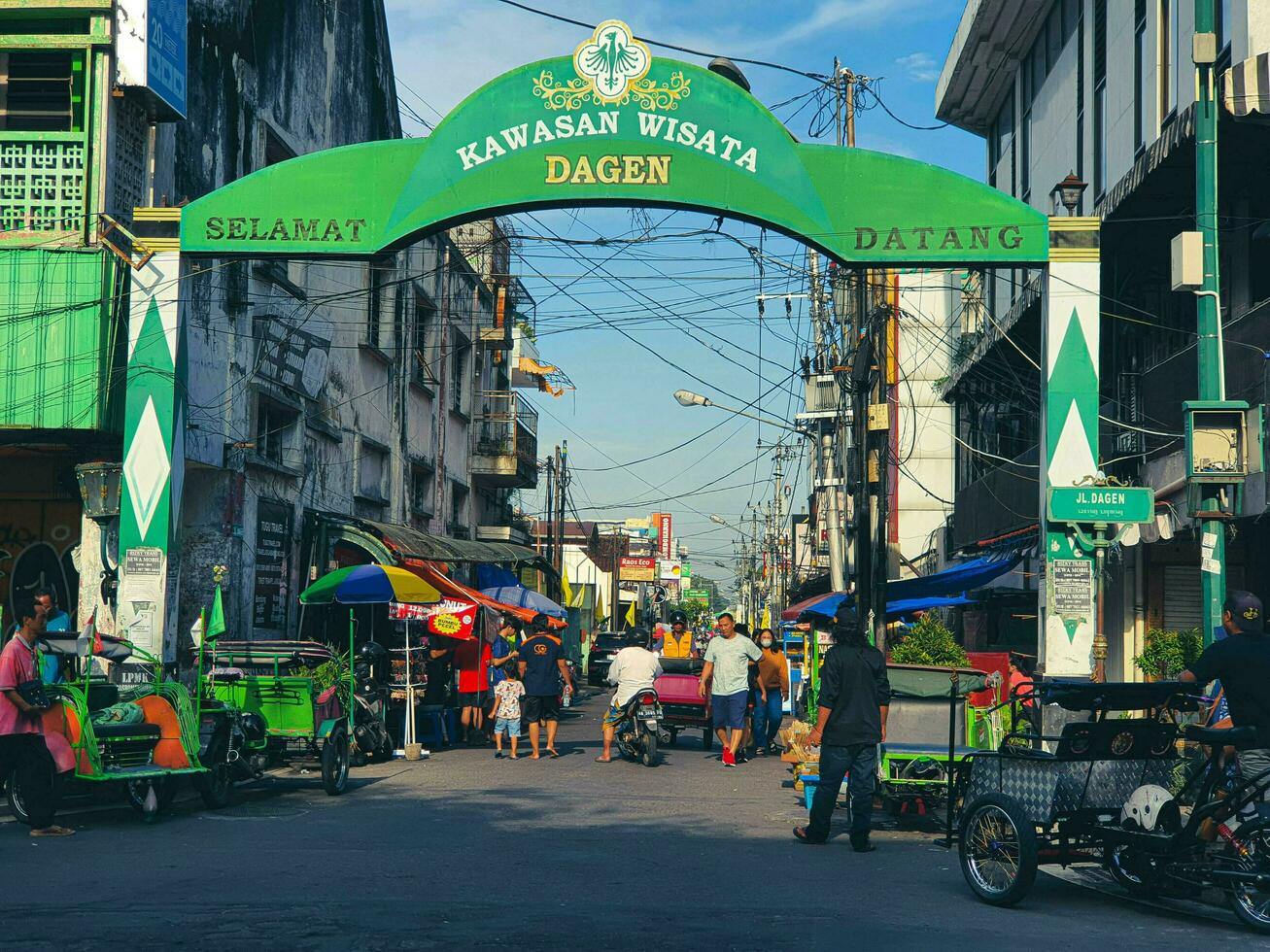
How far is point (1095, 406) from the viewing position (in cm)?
1554

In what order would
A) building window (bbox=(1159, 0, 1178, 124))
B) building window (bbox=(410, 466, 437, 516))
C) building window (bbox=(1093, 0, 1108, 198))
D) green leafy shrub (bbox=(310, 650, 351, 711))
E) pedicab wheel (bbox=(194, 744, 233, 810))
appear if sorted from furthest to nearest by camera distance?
building window (bbox=(410, 466, 437, 516)) < building window (bbox=(1093, 0, 1108, 198)) < building window (bbox=(1159, 0, 1178, 124)) < green leafy shrub (bbox=(310, 650, 351, 711)) < pedicab wheel (bbox=(194, 744, 233, 810))

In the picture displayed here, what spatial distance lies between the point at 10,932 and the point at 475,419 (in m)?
32.1

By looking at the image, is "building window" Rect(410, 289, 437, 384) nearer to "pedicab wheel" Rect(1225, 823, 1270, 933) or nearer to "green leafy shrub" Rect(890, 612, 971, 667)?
"green leafy shrub" Rect(890, 612, 971, 667)

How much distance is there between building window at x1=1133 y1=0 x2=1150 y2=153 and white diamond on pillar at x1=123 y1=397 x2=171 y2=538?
14.9 meters

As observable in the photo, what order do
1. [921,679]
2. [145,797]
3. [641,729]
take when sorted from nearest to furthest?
1. [145,797]
2. [921,679]
3. [641,729]

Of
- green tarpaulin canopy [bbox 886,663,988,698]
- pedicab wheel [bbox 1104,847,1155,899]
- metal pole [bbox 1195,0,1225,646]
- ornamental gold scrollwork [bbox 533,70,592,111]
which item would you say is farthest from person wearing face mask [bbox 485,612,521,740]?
pedicab wheel [bbox 1104,847,1155,899]

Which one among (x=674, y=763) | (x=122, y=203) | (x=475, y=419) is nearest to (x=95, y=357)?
(x=122, y=203)

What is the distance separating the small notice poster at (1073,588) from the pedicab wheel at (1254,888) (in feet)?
25.2

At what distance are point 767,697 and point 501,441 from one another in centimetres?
2024

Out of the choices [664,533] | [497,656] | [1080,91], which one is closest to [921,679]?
[497,656]

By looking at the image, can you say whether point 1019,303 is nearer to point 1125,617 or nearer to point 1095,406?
point 1125,617

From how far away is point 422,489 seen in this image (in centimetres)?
3253

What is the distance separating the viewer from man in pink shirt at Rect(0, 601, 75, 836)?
34.8ft

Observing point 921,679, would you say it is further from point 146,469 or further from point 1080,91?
point 1080,91
